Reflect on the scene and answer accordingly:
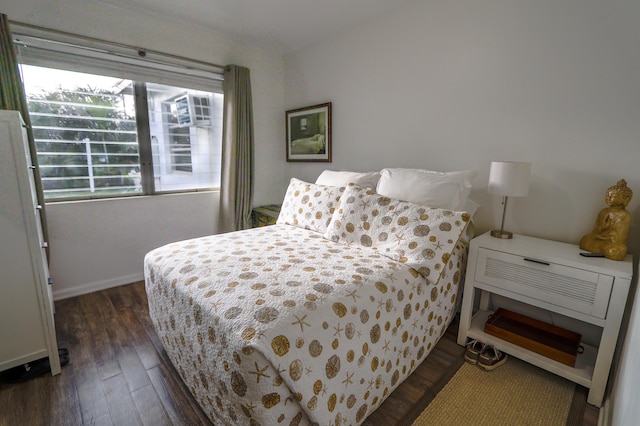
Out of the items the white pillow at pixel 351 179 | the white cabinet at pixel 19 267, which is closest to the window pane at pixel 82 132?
the white cabinet at pixel 19 267

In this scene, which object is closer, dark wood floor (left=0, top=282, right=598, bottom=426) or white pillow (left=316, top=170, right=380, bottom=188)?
dark wood floor (left=0, top=282, right=598, bottom=426)

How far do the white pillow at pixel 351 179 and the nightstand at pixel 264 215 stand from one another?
76 centimetres

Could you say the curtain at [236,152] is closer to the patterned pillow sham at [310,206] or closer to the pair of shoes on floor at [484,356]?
the patterned pillow sham at [310,206]

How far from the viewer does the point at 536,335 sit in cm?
171

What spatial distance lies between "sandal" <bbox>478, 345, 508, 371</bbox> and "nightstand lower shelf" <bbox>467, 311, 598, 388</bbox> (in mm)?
58

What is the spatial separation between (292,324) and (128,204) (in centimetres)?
237

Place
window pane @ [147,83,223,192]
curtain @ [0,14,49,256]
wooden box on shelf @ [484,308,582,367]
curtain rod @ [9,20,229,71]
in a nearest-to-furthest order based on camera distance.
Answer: wooden box on shelf @ [484,308,582,367] < curtain @ [0,14,49,256] < curtain rod @ [9,20,229,71] < window pane @ [147,83,223,192]

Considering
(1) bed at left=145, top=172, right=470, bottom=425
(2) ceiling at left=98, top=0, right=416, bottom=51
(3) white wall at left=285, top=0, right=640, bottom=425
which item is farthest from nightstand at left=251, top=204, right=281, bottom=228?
(2) ceiling at left=98, top=0, right=416, bottom=51

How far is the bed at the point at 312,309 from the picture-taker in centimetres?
Answer: 97

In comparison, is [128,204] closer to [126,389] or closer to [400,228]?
[126,389]

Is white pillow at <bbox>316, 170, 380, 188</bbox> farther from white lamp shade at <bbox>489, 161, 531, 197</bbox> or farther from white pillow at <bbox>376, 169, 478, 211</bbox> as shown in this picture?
white lamp shade at <bbox>489, 161, 531, 197</bbox>

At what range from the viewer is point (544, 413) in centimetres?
137

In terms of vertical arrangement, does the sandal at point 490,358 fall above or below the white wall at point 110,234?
below

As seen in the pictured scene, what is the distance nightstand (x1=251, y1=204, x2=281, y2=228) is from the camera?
3082 millimetres
